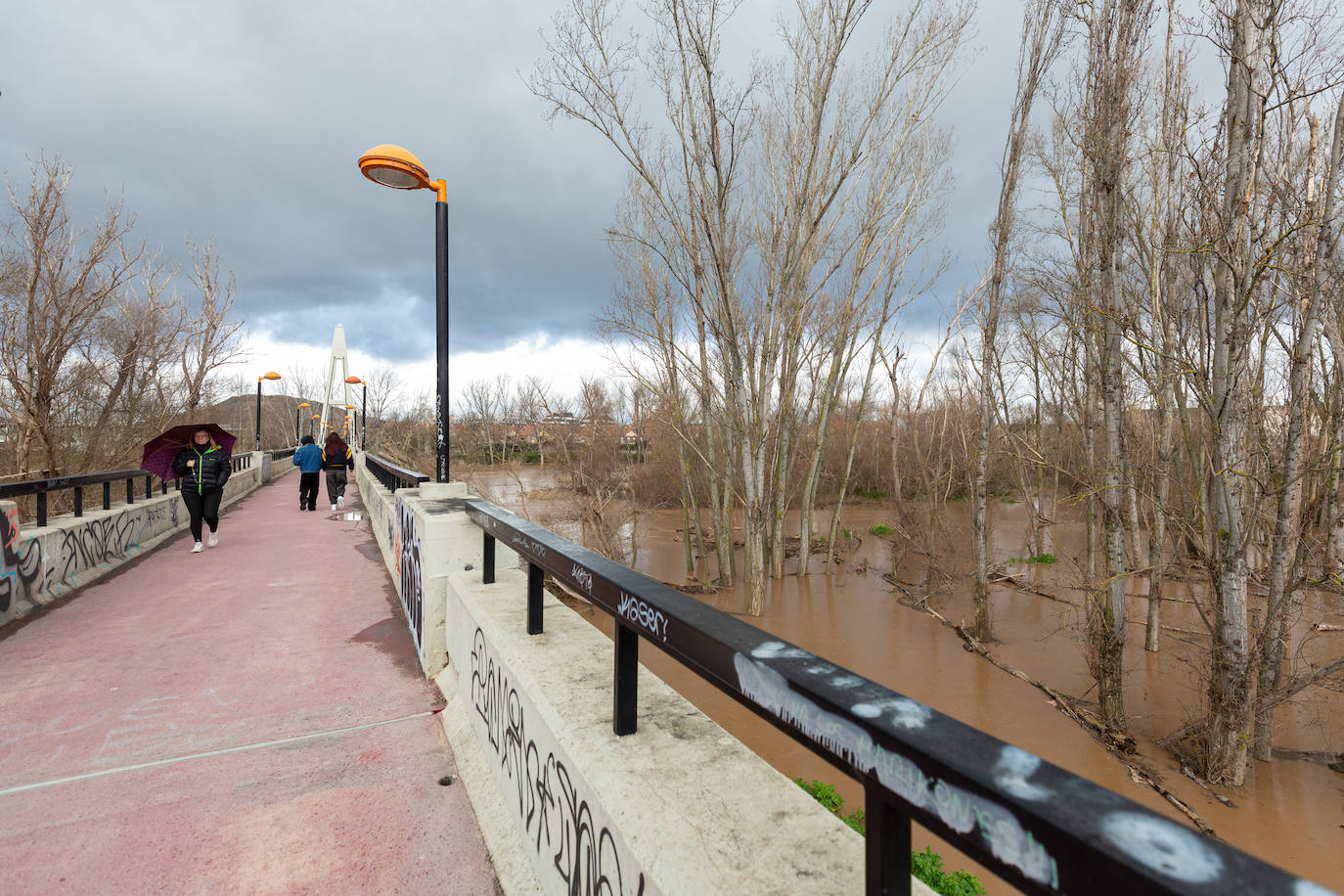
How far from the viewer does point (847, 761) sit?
95 cm

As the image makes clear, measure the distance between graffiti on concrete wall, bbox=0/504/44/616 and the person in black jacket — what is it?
7.12 feet

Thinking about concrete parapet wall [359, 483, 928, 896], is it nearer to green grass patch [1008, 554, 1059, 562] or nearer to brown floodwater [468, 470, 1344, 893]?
brown floodwater [468, 470, 1344, 893]

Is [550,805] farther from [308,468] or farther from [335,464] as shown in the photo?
[335,464]

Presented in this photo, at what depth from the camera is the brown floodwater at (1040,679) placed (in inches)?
240

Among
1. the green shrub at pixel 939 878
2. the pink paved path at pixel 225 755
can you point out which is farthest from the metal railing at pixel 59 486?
the green shrub at pixel 939 878

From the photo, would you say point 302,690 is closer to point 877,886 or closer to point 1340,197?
point 877,886

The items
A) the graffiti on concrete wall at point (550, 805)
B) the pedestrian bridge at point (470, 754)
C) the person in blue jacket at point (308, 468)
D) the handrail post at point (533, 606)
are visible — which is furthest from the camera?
the person in blue jacket at point (308, 468)

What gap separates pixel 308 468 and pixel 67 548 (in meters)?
6.26

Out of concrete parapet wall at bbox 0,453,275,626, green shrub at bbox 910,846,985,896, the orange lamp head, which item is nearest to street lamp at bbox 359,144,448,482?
the orange lamp head

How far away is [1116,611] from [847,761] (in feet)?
28.7

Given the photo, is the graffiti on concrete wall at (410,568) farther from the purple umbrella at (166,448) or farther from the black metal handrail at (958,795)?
the purple umbrella at (166,448)

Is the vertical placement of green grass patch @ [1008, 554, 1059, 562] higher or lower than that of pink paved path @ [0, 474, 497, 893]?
lower

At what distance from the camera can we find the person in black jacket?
7.68 m

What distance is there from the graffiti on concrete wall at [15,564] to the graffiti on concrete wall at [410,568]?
2.91m
